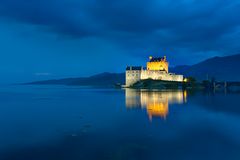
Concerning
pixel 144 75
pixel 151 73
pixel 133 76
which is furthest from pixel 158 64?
pixel 133 76

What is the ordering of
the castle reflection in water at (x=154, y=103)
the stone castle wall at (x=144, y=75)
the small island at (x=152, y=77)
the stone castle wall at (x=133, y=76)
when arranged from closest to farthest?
the castle reflection in water at (x=154, y=103) → the small island at (x=152, y=77) → the stone castle wall at (x=133, y=76) → the stone castle wall at (x=144, y=75)

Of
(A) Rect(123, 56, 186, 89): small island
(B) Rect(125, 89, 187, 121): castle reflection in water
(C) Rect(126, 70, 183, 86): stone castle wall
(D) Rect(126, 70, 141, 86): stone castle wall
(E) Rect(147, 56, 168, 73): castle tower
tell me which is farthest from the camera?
(E) Rect(147, 56, 168, 73): castle tower

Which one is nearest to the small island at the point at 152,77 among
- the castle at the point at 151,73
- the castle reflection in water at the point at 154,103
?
the castle at the point at 151,73

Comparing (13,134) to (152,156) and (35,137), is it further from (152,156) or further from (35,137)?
(152,156)

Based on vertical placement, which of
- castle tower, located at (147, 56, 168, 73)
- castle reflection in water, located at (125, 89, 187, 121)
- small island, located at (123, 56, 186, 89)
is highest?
castle tower, located at (147, 56, 168, 73)

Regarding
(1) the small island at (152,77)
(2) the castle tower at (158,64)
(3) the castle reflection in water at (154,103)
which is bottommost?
(3) the castle reflection in water at (154,103)

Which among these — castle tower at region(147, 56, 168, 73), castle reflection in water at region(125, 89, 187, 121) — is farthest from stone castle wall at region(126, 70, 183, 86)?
castle reflection in water at region(125, 89, 187, 121)

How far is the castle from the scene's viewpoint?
137 m

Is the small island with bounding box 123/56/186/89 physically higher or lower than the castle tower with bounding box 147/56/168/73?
lower

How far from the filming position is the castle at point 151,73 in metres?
137

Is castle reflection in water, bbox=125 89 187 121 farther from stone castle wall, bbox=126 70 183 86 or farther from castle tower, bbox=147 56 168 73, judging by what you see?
castle tower, bbox=147 56 168 73

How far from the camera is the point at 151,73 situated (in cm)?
14175

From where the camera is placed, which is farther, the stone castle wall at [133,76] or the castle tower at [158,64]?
the castle tower at [158,64]

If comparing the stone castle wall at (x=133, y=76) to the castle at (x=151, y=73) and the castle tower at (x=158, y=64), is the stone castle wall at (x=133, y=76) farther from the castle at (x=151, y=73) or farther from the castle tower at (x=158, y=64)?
the castle tower at (x=158, y=64)
